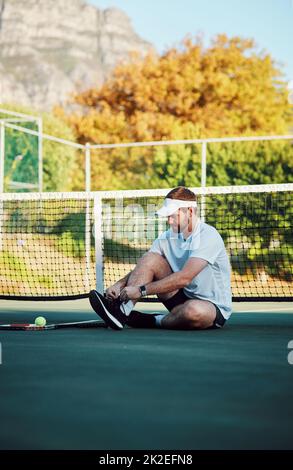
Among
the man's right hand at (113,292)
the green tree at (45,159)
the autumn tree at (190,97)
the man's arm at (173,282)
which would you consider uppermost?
the autumn tree at (190,97)

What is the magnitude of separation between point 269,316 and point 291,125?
29.2 meters

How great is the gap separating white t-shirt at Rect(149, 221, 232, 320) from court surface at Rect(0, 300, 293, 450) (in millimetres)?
290

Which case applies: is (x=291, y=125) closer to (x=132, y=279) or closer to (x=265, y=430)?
(x=132, y=279)

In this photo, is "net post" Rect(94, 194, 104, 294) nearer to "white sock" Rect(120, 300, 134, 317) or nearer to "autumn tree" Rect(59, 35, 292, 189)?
"white sock" Rect(120, 300, 134, 317)

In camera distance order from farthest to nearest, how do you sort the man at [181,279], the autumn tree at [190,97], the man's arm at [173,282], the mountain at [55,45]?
the mountain at [55,45] < the autumn tree at [190,97] < the man at [181,279] < the man's arm at [173,282]

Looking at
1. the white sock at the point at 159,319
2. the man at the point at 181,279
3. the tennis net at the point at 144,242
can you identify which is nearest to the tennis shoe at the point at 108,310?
the man at the point at 181,279

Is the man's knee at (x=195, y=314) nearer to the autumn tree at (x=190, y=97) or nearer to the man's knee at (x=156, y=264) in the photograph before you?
the man's knee at (x=156, y=264)

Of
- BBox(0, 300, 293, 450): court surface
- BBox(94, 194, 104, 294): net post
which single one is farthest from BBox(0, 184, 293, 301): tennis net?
BBox(0, 300, 293, 450): court surface

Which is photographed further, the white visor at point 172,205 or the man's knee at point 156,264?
the man's knee at point 156,264

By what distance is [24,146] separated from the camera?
19688 mm

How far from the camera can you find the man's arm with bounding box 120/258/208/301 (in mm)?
6453

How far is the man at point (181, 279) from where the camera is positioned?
21.5 feet

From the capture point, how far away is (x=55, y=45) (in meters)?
138

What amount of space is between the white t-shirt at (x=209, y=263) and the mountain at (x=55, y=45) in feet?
366
